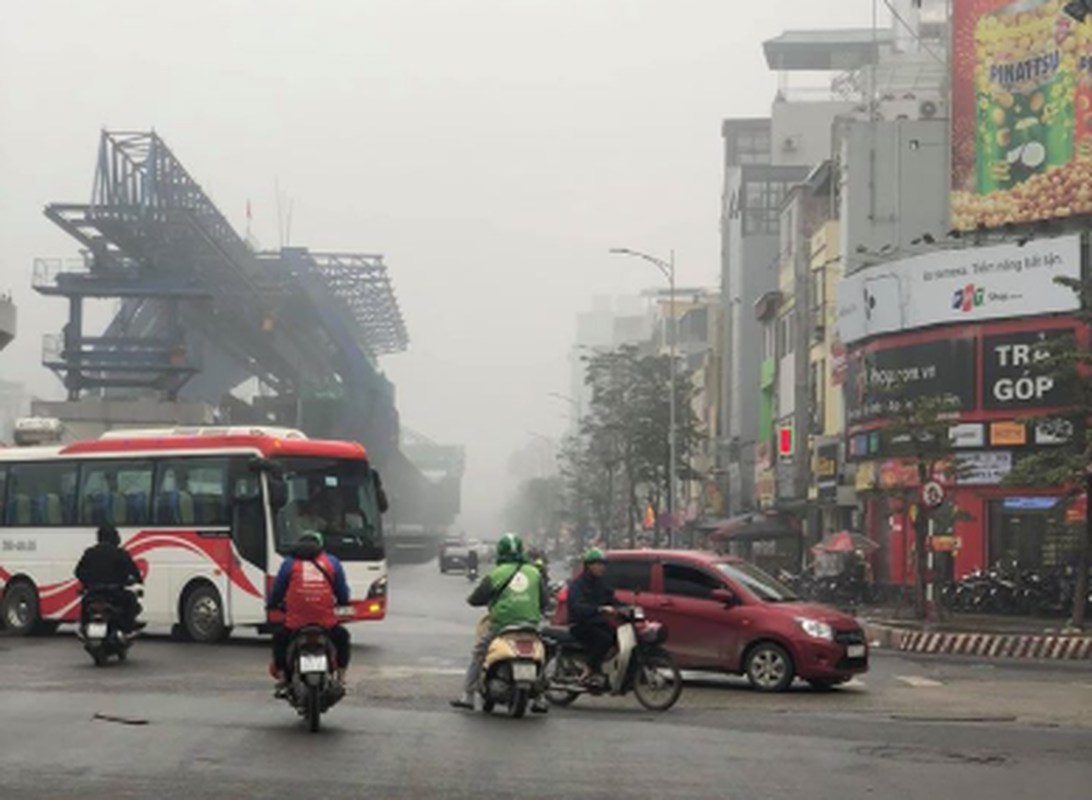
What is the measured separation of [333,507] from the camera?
25.4 meters

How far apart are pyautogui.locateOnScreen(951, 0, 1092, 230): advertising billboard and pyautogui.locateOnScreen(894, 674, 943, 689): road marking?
2671 centimetres

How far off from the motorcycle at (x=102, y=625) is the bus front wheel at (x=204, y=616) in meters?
4.03

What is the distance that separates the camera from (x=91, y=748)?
492 inches

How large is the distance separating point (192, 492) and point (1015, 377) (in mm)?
27768

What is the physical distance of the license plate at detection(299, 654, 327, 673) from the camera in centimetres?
1404

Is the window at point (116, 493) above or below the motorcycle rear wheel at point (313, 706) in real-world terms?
above

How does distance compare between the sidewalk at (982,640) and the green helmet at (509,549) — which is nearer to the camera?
the green helmet at (509,549)

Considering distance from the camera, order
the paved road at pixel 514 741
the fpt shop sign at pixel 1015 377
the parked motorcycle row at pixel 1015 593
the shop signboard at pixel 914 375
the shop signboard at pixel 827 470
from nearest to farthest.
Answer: the paved road at pixel 514 741, the parked motorcycle row at pixel 1015 593, the fpt shop sign at pixel 1015 377, the shop signboard at pixel 914 375, the shop signboard at pixel 827 470

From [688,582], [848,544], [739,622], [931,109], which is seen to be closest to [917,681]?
[739,622]

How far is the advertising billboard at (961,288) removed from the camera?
4641cm

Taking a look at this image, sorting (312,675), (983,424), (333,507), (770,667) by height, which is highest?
(983,424)

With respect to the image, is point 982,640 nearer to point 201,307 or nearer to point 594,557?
point 594,557

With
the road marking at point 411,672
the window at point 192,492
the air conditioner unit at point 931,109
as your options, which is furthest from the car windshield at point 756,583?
the air conditioner unit at point 931,109

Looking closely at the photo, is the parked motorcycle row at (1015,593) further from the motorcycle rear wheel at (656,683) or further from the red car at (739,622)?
the motorcycle rear wheel at (656,683)
